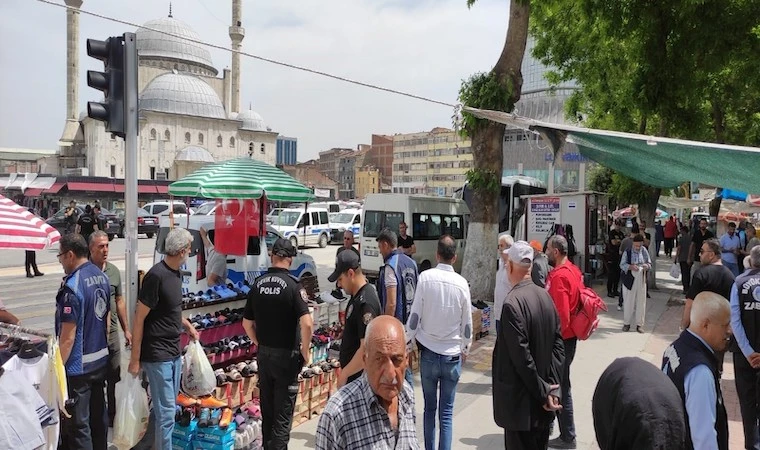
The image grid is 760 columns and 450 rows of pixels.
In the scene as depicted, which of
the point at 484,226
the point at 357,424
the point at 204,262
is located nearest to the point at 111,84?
the point at 357,424

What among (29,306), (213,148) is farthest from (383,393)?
(213,148)

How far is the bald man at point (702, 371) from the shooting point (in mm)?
2609

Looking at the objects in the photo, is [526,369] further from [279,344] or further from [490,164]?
[490,164]

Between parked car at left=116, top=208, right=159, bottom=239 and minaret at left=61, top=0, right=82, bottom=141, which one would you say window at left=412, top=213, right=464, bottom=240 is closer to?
parked car at left=116, top=208, right=159, bottom=239

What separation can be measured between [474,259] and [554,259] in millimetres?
6362

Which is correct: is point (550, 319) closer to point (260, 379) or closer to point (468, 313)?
point (468, 313)

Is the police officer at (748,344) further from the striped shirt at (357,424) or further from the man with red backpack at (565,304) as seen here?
the striped shirt at (357,424)

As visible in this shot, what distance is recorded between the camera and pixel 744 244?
52.1ft

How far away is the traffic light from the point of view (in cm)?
471

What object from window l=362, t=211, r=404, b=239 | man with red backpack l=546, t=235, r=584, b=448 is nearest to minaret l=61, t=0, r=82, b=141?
window l=362, t=211, r=404, b=239

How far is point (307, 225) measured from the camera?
88.2ft

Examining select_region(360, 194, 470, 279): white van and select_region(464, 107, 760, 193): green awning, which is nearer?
select_region(464, 107, 760, 193): green awning

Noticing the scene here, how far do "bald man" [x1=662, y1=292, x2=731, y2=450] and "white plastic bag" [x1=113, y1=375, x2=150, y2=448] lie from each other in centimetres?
385

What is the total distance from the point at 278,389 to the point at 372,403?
2421mm
